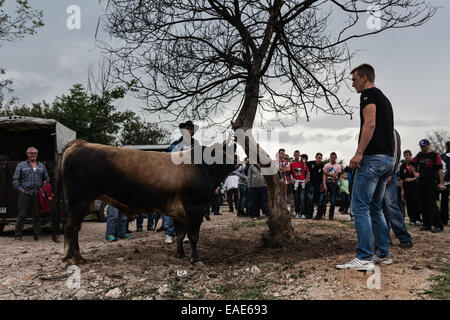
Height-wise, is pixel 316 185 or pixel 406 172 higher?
pixel 406 172

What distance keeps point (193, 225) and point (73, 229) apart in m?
1.71

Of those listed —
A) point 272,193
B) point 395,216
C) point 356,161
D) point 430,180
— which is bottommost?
point 395,216

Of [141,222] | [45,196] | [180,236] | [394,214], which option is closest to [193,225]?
[180,236]

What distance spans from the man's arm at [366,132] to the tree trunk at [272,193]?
2073mm

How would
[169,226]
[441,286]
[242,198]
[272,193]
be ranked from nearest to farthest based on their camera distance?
[441,286] → [272,193] → [169,226] → [242,198]

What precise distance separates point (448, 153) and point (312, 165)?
3.81 m

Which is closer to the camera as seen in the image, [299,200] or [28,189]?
[28,189]

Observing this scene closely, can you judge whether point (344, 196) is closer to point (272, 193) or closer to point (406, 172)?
point (406, 172)

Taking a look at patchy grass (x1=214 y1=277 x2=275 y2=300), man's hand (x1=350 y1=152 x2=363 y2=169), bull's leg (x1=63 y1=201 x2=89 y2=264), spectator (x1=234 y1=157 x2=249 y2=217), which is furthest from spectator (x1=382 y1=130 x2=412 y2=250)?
spectator (x1=234 y1=157 x2=249 y2=217)

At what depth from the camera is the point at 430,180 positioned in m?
8.49

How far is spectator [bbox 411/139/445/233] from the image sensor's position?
8453 millimetres

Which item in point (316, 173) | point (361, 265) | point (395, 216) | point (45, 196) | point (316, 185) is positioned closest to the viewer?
point (361, 265)

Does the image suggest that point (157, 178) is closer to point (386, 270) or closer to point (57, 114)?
point (386, 270)
